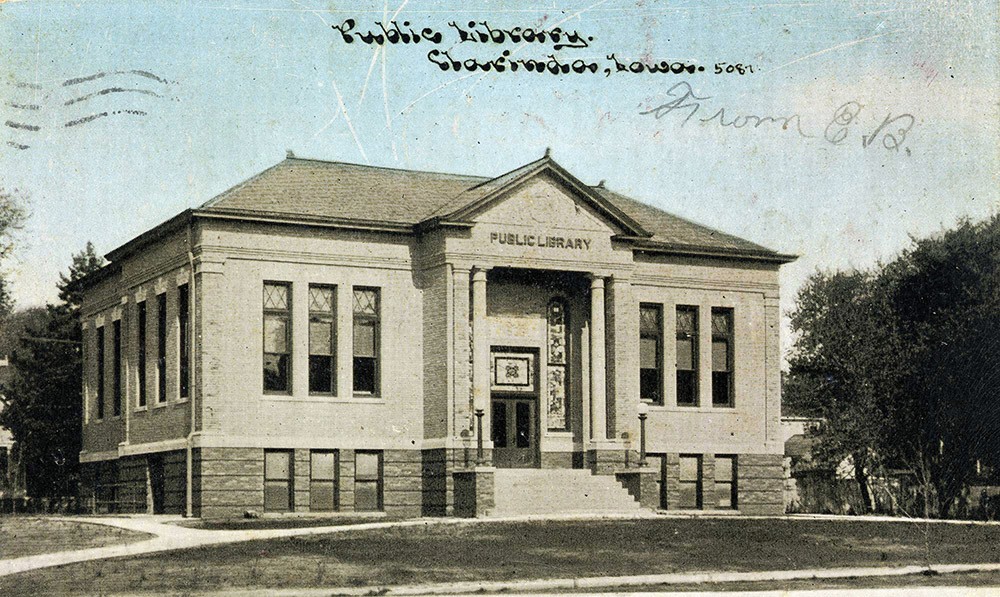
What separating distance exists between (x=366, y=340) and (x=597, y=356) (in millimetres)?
6360

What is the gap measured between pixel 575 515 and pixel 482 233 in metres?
8.21

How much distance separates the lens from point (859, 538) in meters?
29.5

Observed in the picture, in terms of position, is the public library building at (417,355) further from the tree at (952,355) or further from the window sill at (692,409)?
the tree at (952,355)

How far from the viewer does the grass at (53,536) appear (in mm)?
24594

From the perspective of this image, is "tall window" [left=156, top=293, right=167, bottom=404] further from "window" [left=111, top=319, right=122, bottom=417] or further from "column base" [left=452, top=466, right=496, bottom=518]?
"column base" [left=452, top=466, right=496, bottom=518]

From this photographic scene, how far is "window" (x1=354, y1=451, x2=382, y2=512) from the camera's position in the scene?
36406 millimetres

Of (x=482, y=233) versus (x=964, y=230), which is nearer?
(x=482, y=233)

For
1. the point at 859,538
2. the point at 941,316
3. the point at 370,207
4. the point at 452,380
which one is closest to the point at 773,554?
the point at 859,538

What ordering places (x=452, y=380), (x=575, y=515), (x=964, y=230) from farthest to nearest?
(x=964, y=230), (x=452, y=380), (x=575, y=515)

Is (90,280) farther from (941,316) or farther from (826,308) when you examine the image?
(826,308)

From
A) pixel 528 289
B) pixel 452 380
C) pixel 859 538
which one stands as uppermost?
pixel 528 289

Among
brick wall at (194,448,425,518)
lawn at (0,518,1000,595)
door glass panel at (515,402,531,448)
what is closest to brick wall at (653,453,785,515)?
door glass panel at (515,402,531,448)

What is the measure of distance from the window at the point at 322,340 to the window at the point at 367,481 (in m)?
1.98

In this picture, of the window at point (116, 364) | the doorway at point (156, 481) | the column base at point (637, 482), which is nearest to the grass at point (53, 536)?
the doorway at point (156, 481)
